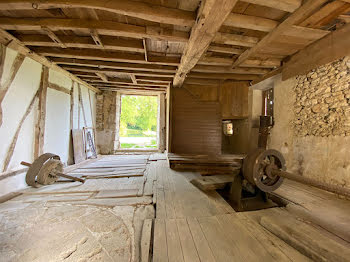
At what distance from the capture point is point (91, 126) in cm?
632

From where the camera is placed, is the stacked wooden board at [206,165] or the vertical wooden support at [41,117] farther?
the stacked wooden board at [206,165]

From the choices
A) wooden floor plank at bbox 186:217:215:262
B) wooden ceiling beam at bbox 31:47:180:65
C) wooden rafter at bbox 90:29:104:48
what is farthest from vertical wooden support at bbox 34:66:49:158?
wooden floor plank at bbox 186:217:215:262

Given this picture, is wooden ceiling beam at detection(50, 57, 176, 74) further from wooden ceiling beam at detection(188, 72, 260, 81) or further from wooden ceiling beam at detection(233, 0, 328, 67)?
wooden ceiling beam at detection(233, 0, 328, 67)

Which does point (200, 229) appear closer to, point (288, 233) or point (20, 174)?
point (288, 233)

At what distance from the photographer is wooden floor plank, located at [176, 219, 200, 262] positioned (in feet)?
4.48

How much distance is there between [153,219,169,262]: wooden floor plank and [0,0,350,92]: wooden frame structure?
255 centimetres

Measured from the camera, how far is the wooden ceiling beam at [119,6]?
187 cm

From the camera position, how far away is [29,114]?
323cm

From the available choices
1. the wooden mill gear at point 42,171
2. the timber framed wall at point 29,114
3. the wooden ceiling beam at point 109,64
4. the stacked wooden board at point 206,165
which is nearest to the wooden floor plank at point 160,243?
the stacked wooden board at point 206,165

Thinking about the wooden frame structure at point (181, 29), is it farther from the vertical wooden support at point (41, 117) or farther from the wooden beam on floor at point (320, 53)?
the vertical wooden support at point (41, 117)

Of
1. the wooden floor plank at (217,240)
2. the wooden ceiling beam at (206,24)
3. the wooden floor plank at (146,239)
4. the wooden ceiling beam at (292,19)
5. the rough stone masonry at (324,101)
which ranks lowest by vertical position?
the wooden floor plank at (146,239)

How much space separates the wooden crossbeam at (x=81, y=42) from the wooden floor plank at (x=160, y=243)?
301 centimetres

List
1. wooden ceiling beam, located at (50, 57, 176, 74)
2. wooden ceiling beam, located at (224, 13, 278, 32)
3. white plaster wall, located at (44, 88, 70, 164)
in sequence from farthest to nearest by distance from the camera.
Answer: white plaster wall, located at (44, 88, 70, 164), wooden ceiling beam, located at (50, 57, 176, 74), wooden ceiling beam, located at (224, 13, 278, 32)

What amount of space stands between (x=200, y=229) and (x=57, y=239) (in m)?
1.55
